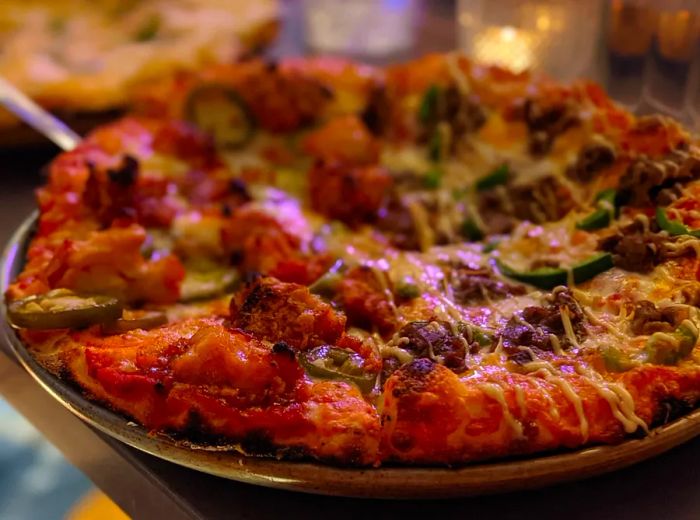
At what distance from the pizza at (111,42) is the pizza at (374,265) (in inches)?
13.8

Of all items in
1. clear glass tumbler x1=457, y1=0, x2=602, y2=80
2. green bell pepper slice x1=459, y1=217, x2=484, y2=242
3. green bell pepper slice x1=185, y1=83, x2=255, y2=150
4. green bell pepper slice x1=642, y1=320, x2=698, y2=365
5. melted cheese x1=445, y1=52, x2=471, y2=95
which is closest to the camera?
green bell pepper slice x1=642, y1=320, x2=698, y2=365

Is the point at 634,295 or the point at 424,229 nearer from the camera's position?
the point at 634,295

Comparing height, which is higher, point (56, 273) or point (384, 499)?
point (56, 273)

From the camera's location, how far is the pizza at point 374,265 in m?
1.57

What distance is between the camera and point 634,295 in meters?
1.86

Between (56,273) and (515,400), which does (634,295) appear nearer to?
(515,400)

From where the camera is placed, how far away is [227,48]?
12.4 feet

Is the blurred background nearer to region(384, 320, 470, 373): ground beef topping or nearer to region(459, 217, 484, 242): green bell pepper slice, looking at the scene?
region(459, 217, 484, 242): green bell pepper slice

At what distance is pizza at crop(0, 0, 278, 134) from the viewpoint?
10.9 ft

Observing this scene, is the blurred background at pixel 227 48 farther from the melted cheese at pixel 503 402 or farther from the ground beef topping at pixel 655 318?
the melted cheese at pixel 503 402

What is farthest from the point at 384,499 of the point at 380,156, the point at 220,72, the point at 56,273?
the point at 220,72

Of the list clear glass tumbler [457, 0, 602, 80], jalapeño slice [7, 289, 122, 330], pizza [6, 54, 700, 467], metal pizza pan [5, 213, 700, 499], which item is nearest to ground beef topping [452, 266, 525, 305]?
pizza [6, 54, 700, 467]

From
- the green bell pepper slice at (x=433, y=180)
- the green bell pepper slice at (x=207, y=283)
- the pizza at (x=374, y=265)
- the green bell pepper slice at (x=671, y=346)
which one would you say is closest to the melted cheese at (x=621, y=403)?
the pizza at (x=374, y=265)

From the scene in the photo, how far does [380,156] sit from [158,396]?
62.7 inches
